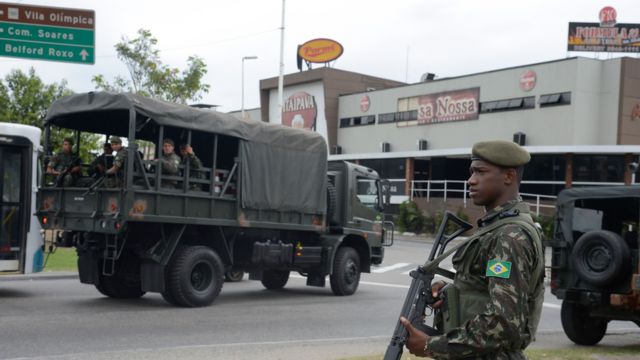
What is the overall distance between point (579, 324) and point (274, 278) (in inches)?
279

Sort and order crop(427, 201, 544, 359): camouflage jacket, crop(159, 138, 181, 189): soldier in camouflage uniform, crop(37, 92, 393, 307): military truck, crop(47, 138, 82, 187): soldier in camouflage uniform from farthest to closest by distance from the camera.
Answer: crop(47, 138, 82, 187): soldier in camouflage uniform < crop(159, 138, 181, 189): soldier in camouflage uniform < crop(37, 92, 393, 307): military truck < crop(427, 201, 544, 359): camouflage jacket

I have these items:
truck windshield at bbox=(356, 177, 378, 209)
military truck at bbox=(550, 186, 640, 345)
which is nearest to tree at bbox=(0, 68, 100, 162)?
truck windshield at bbox=(356, 177, 378, 209)

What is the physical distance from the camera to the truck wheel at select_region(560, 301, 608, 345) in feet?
33.2

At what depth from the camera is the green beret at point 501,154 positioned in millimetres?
3201

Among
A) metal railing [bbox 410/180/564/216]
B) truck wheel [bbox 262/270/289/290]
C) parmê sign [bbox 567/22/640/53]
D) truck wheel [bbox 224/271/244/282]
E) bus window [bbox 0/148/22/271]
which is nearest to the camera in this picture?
bus window [bbox 0/148/22/271]

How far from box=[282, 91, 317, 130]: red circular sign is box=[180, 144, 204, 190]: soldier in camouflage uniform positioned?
37.0 m

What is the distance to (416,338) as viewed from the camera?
312 cm

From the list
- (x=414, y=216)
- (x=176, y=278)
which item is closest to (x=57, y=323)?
(x=176, y=278)

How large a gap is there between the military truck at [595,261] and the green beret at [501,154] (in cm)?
663

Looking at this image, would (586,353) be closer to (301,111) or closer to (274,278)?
(274,278)

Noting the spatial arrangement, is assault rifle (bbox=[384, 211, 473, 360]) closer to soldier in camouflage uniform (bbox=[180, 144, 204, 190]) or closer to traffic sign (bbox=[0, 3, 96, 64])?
soldier in camouflage uniform (bbox=[180, 144, 204, 190])

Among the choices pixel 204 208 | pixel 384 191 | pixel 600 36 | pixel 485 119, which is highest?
pixel 600 36

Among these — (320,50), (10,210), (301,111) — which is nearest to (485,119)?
(301,111)

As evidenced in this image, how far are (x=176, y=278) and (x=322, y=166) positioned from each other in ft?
13.8
